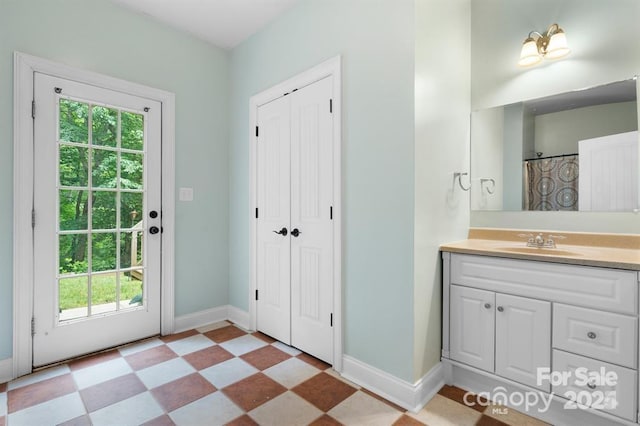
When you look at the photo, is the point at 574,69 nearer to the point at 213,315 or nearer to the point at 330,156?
the point at 330,156

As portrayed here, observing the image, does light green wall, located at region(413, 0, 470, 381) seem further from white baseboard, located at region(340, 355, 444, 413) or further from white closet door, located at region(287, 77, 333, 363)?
white closet door, located at region(287, 77, 333, 363)

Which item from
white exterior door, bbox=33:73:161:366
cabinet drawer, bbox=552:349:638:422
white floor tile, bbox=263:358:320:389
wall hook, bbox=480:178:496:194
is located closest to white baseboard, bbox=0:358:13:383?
white exterior door, bbox=33:73:161:366

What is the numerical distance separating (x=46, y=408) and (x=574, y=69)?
3.68 meters

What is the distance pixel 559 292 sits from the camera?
152 centimetres

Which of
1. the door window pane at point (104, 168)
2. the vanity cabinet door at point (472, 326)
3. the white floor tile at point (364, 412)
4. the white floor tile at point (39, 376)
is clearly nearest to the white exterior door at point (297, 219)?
the white floor tile at point (364, 412)

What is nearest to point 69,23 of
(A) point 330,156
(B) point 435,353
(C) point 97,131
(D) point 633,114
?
(C) point 97,131

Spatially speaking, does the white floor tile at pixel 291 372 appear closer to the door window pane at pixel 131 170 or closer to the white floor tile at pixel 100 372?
the white floor tile at pixel 100 372

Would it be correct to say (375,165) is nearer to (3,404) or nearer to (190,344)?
(190,344)

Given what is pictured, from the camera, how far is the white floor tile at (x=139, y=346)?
2.34m

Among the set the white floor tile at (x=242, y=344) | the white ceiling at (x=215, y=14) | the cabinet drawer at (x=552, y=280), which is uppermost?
the white ceiling at (x=215, y=14)

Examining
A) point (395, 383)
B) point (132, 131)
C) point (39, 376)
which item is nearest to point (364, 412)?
point (395, 383)

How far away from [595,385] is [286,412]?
1.51m

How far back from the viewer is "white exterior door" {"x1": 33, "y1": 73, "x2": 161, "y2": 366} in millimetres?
2105

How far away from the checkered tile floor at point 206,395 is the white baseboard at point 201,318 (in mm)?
405
